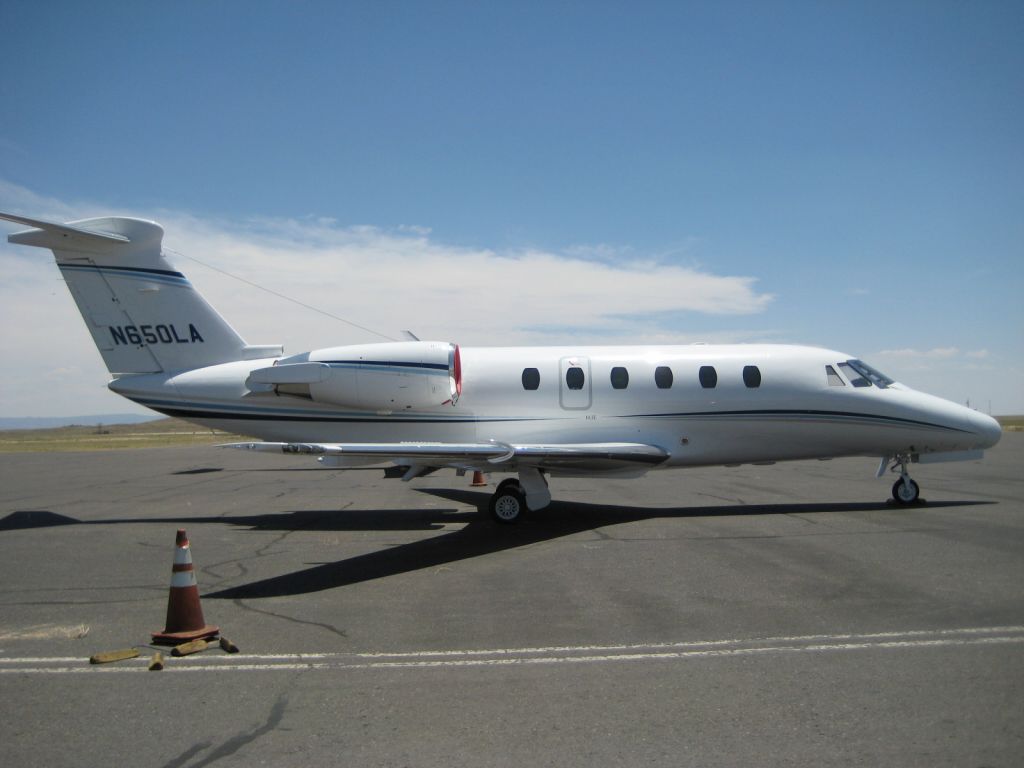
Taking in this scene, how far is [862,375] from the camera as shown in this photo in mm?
14383

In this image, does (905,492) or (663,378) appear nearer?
(905,492)

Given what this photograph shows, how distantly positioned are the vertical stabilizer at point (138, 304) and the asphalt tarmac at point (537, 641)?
10.5ft

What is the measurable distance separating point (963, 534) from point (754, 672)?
6.89 metres

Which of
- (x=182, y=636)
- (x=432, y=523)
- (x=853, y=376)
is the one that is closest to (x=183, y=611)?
(x=182, y=636)

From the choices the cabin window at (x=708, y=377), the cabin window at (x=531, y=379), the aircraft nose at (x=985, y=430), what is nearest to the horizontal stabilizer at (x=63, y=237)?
the cabin window at (x=531, y=379)

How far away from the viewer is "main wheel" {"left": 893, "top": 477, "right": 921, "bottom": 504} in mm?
13797

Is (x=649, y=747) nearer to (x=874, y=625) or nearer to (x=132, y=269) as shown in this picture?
(x=874, y=625)

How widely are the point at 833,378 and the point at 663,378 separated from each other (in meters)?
3.10

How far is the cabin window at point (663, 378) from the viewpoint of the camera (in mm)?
14055

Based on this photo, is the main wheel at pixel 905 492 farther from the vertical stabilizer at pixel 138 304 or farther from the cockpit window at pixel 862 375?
the vertical stabilizer at pixel 138 304

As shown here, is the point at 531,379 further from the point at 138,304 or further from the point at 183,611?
the point at 183,611

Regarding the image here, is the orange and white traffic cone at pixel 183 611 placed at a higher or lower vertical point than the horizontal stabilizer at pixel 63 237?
lower

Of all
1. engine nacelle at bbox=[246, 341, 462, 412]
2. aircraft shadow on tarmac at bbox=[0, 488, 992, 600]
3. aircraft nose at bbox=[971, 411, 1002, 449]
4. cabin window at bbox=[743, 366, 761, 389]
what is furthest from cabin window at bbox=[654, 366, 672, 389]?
aircraft nose at bbox=[971, 411, 1002, 449]

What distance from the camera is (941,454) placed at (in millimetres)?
14250
